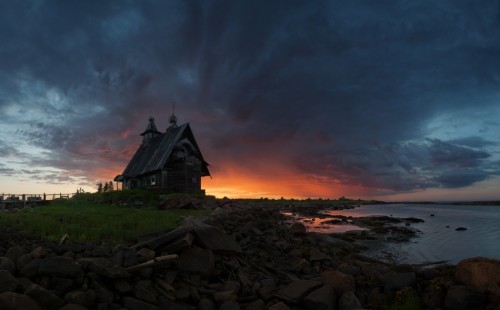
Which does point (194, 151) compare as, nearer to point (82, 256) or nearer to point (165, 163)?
point (165, 163)

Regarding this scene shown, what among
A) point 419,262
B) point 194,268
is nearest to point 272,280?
point 194,268

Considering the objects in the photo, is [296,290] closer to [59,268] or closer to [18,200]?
[59,268]

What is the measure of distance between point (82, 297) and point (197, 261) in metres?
3.23

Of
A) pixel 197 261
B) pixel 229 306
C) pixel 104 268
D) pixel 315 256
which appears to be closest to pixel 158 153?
pixel 315 256

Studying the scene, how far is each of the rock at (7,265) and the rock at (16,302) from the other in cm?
151

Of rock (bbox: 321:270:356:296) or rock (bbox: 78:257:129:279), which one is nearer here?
rock (bbox: 78:257:129:279)

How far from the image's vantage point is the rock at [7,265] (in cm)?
677

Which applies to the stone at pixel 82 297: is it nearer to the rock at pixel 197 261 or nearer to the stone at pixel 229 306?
the rock at pixel 197 261

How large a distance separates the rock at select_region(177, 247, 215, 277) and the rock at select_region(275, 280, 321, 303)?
2.10 m

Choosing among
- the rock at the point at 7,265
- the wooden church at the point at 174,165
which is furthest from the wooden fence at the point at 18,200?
the rock at the point at 7,265

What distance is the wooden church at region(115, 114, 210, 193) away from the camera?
120 feet

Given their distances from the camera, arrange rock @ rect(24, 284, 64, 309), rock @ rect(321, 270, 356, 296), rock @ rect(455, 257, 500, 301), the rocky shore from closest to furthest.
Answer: rock @ rect(24, 284, 64, 309)
the rocky shore
rock @ rect(455, 257, 500, 301)
rock @ rect(321, 270, 356, 296)

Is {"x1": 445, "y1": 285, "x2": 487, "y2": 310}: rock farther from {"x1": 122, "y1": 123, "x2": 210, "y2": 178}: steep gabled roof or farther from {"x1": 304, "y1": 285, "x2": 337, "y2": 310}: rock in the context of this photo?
{"x1": 122, "y1": 123, "x2": 210, "y2": 178}: steep gabled roof

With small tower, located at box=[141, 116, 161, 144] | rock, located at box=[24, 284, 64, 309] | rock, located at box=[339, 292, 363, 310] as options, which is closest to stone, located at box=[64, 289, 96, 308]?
rock, located at box=[24, 284, 64, 309]
